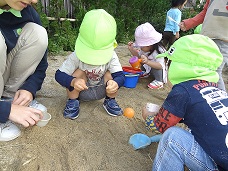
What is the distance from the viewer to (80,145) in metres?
1.53

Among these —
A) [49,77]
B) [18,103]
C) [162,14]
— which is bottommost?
[162,14]

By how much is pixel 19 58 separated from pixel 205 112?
1097mm

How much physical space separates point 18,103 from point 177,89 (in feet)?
2.83

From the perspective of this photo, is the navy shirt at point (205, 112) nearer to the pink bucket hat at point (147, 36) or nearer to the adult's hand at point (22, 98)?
the adult's hand at point (22, 98)

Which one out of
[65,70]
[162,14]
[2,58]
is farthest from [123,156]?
[162,14]

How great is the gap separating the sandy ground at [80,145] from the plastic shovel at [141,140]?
3cm

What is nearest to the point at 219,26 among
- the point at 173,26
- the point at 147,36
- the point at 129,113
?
the point at 147,36

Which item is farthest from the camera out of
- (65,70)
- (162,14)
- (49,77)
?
(162,14)

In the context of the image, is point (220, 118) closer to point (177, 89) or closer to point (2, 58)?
point (177, 89)

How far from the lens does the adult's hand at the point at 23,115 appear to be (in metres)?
1.40

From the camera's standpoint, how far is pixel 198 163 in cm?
120

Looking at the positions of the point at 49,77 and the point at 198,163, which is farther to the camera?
the point at 49,77

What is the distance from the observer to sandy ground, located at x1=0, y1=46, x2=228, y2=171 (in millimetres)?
1371

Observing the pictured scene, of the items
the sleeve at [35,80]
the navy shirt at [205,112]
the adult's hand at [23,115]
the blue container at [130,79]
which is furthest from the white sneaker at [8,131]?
the blue container at [130,79]
